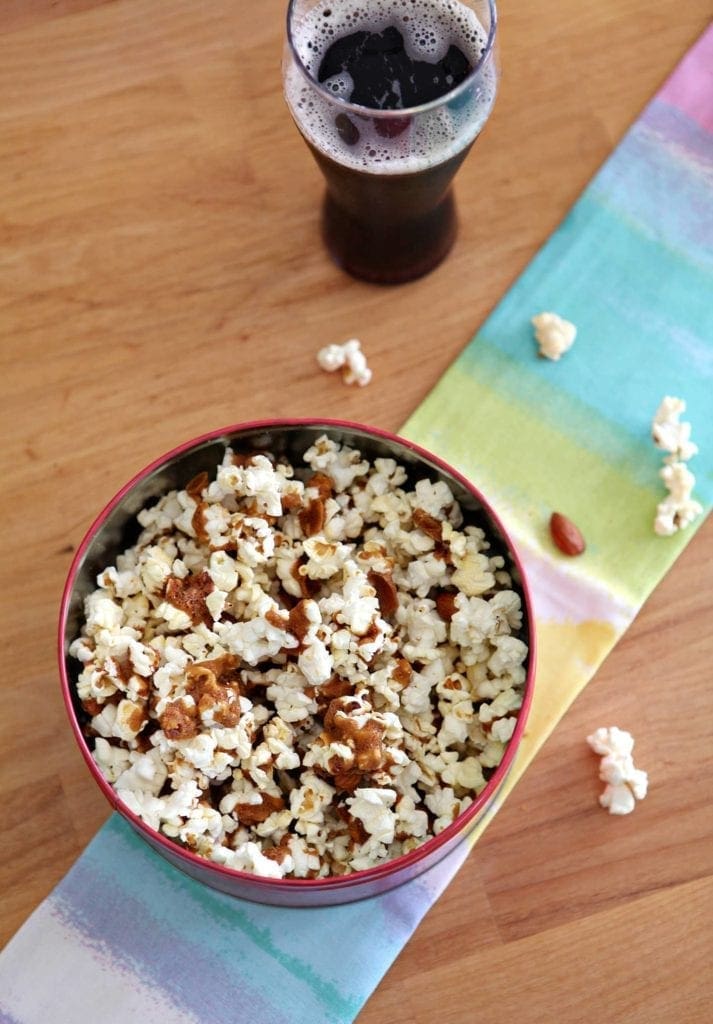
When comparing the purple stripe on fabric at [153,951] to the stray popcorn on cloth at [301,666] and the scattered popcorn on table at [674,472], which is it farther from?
the scattered popcorn on table at [674,472]

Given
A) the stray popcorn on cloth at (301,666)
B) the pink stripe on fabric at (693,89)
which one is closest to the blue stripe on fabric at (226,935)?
the stray popcorn on cloth at (301,666)

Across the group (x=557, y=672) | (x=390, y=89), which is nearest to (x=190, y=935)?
(x=557, y=672)

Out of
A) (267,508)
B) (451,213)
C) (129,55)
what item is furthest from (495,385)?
(129,55)

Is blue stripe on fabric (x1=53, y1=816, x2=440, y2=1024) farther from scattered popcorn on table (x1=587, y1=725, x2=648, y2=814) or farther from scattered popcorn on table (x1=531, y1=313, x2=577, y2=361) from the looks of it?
scattered popcorn on table (x1=531, y1=313, x2=577, y2=361)

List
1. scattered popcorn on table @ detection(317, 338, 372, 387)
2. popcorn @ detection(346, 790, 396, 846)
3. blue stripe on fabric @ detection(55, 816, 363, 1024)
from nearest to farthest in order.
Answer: popcorn @ detection(346, 790, 396, 846)
blue stripe on fabric @ detection(55, 816, 363, 1024)
scattered popcorn on table @ detection(317, 338, 372, 387)

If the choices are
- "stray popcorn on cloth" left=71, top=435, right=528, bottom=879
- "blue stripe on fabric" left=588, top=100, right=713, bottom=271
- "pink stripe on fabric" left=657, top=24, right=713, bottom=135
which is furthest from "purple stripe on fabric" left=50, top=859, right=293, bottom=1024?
"pink stripe on fabric" left=657, top=24, right=713, bottom=135

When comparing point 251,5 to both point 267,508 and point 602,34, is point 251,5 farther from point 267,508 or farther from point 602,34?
point 267,508
